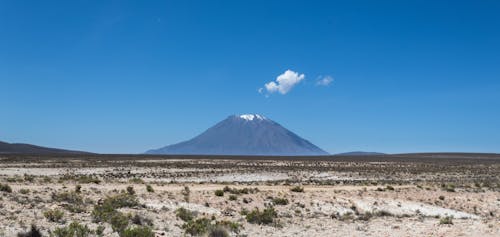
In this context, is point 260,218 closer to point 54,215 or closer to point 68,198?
point 54,215

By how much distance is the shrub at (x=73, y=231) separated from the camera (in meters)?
14.4

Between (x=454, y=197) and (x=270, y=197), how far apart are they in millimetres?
11316

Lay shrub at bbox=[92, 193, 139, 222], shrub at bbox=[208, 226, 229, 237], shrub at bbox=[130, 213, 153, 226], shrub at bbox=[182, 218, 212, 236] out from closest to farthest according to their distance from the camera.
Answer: shrub at bbox=[208, 226, 229, 237] → shrub at bbox=[182, 218, 212, 236] → shrub at bbox=[92, 193, 139, 222] → shrub at bbox=[130, 213, 153, 226]

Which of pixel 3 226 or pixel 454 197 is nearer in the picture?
pixel 3 226

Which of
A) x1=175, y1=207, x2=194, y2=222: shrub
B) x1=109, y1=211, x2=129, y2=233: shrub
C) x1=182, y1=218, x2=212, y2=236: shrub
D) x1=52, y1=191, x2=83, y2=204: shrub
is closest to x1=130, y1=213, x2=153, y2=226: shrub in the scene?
x1=109, y1=211, x2=129, y2=233: shrub

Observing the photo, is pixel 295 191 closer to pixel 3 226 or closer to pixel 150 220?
pixel 150 220

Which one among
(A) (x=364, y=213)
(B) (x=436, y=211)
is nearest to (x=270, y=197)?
(A) (x=364, y=213)

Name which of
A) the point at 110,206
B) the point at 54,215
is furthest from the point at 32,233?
the point at 110,206

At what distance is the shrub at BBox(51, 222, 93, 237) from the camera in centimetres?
1436

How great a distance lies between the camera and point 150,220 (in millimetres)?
18203

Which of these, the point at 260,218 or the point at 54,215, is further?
the point at 260,218

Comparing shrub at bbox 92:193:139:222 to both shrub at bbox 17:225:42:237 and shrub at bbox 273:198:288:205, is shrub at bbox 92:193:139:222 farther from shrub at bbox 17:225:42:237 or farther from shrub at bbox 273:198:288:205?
shrub at bbox 273:198:288:205

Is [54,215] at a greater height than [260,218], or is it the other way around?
[54,215]

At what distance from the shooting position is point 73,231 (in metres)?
14.5
